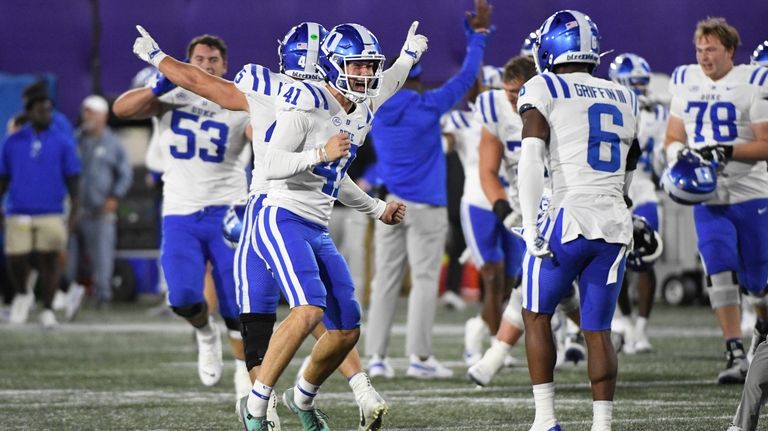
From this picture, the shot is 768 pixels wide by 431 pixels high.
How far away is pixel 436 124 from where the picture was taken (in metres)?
8.89

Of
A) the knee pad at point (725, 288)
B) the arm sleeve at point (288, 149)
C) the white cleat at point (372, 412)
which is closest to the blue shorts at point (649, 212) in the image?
the knee pad at point (725, 288)

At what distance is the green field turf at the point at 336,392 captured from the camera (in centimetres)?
625

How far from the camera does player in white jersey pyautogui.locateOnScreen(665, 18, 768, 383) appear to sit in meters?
7.73

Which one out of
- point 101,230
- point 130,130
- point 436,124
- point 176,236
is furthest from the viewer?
point 130,130

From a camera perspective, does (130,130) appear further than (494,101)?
Yes

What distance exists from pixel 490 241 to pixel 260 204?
348 centimetres

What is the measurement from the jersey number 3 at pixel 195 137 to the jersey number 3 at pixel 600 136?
2544 mm

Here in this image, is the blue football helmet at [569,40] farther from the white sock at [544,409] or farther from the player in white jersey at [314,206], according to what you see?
the white sock at [544,409]

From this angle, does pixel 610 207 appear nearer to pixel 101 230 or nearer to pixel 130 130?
pixel 101 230

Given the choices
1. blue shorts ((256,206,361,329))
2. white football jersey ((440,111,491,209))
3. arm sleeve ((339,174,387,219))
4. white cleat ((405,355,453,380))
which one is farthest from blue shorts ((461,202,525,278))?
blue shorts ((256,206,361,329))

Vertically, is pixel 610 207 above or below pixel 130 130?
above

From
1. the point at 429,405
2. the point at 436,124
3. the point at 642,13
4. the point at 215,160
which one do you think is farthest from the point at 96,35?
the point at 429,405

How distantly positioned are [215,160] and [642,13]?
21.0 feet

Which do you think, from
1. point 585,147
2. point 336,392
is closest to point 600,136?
point 585,147
